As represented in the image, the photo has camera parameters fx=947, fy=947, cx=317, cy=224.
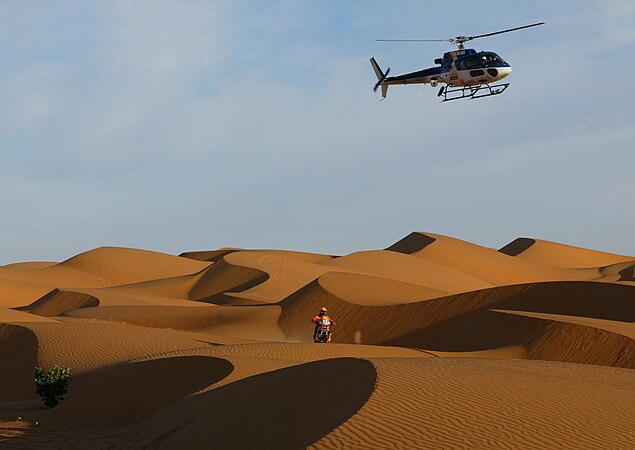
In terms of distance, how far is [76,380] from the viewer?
70.9 ft

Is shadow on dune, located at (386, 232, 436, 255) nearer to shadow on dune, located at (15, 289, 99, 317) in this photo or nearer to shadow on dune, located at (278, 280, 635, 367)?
shadow on dune, located at (15, 289, 99, 317)

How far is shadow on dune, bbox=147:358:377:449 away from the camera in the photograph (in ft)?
42.1

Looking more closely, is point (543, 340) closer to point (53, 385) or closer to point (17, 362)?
point (53, 385)

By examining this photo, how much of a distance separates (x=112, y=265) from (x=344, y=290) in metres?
43.6

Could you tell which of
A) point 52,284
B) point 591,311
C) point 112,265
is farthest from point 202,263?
point 591,311

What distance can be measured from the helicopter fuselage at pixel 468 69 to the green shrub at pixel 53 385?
21276 mm

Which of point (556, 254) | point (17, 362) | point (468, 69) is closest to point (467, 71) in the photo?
point (468, 69)

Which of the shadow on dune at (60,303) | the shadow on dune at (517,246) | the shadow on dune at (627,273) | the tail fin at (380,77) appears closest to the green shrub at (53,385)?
the tail fin at (380,77)

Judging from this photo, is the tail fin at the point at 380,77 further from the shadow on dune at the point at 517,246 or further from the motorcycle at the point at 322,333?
the shadow on dune at the point at 517,246

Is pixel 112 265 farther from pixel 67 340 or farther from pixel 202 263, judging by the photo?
pixel 67 340

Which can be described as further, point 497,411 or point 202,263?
point 202,263

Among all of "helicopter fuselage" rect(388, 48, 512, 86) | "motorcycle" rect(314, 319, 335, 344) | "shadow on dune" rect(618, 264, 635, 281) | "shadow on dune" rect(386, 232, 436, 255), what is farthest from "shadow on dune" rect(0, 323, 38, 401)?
"shadow on dune" rect(386, 232, 436, 255)

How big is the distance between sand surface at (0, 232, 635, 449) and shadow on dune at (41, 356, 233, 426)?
49 mm

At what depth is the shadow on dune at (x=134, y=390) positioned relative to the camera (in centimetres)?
1789
